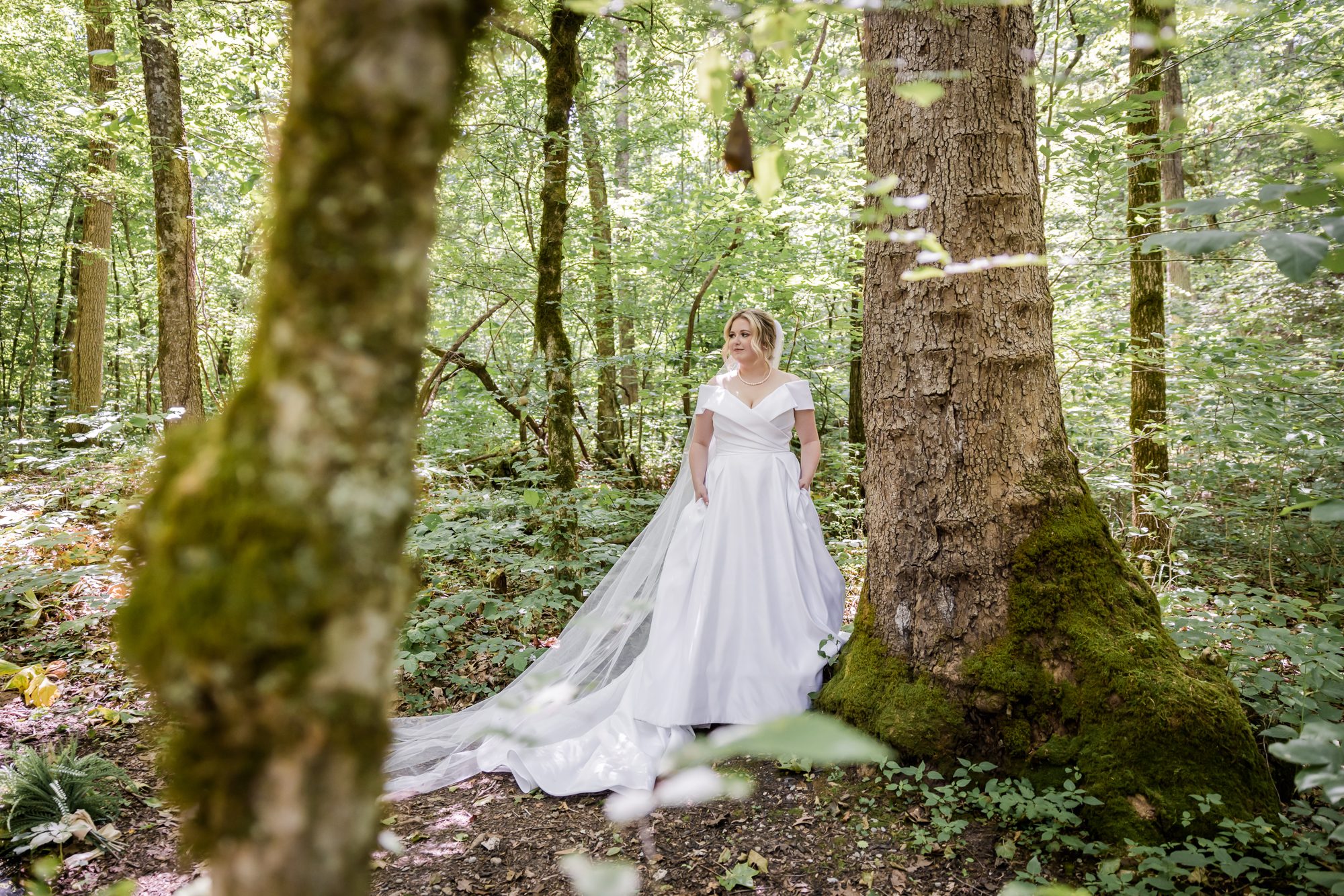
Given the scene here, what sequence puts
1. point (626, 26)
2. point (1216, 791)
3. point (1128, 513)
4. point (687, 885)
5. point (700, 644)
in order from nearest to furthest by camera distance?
point (1216, 791) → point (687, 885) → point (700, 644) → point (626, 26) → point (1128, 513)

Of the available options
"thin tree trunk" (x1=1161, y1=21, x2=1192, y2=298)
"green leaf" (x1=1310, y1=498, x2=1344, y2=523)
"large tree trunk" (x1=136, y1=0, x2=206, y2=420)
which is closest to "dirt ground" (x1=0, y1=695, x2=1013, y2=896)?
"green leaf" (x1=1310, y1=498, x2=1344, y2=523)

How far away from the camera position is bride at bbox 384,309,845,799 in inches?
138

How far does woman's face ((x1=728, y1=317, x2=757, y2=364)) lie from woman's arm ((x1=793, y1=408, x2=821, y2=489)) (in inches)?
19.5

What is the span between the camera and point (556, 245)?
5.49 meters

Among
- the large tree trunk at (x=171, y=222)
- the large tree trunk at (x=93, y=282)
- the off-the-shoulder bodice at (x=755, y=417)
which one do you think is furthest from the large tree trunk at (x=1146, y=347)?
the large tree trunk at (x=93, y=282)

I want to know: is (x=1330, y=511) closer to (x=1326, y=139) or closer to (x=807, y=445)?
(x=1326, y=139)

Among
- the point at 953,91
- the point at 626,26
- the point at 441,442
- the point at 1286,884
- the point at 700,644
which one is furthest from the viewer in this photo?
the point at 441,442

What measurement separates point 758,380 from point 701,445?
59cm

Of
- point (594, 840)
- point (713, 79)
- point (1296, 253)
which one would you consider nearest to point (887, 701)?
point (594, 840)

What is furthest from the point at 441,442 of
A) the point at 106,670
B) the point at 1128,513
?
the point at 1128,513

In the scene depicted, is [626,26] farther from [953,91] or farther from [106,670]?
[106,670]

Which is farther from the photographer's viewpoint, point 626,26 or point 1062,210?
point 1062,210

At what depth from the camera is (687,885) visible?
2.50m

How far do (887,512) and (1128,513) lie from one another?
5.79 metres
